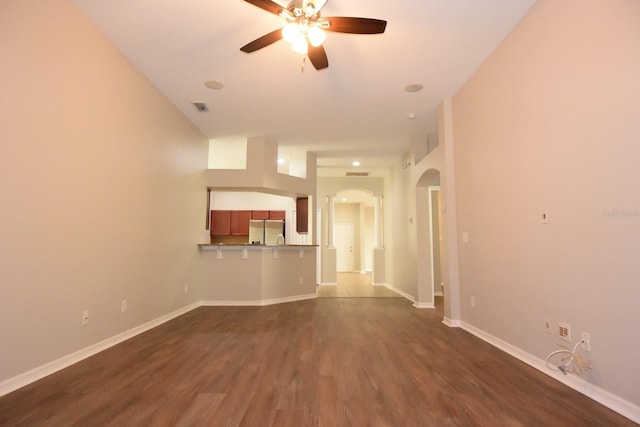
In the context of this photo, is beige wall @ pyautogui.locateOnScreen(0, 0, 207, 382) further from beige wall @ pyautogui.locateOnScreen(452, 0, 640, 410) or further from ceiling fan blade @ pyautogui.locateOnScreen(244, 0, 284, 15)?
beige wall @ pyautogui.locateOnScreen(452, 0, 640, 410)

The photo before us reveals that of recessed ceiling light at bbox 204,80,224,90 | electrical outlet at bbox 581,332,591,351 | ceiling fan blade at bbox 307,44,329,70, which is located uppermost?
recessed ceiling light at bbox 204,80,224,90

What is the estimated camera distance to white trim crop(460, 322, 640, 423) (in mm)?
1699

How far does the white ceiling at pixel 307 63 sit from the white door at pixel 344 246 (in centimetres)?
746

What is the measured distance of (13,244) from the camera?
2016 millimetres

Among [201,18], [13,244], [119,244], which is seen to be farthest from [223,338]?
[201,18]

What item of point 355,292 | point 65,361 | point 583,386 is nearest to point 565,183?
point 583,386

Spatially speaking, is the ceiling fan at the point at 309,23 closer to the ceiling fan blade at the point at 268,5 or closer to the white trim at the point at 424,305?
the ceiling fan blade at the point at 268,5

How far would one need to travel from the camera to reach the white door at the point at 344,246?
12047 mm

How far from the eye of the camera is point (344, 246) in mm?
12227

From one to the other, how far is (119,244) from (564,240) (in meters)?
3.86

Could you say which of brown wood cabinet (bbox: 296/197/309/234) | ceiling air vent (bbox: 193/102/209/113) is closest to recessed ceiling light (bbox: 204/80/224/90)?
ceiling air vent (bbox: 193/102/209/113)

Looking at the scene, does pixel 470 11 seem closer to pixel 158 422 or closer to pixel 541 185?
pixel 541 185

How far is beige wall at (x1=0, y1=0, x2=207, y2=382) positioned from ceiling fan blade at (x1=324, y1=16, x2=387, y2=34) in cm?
211

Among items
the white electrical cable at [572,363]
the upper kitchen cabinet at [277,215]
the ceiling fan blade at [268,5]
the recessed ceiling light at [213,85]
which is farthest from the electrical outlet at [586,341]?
the upper kitchen cabinet at [277,215]
